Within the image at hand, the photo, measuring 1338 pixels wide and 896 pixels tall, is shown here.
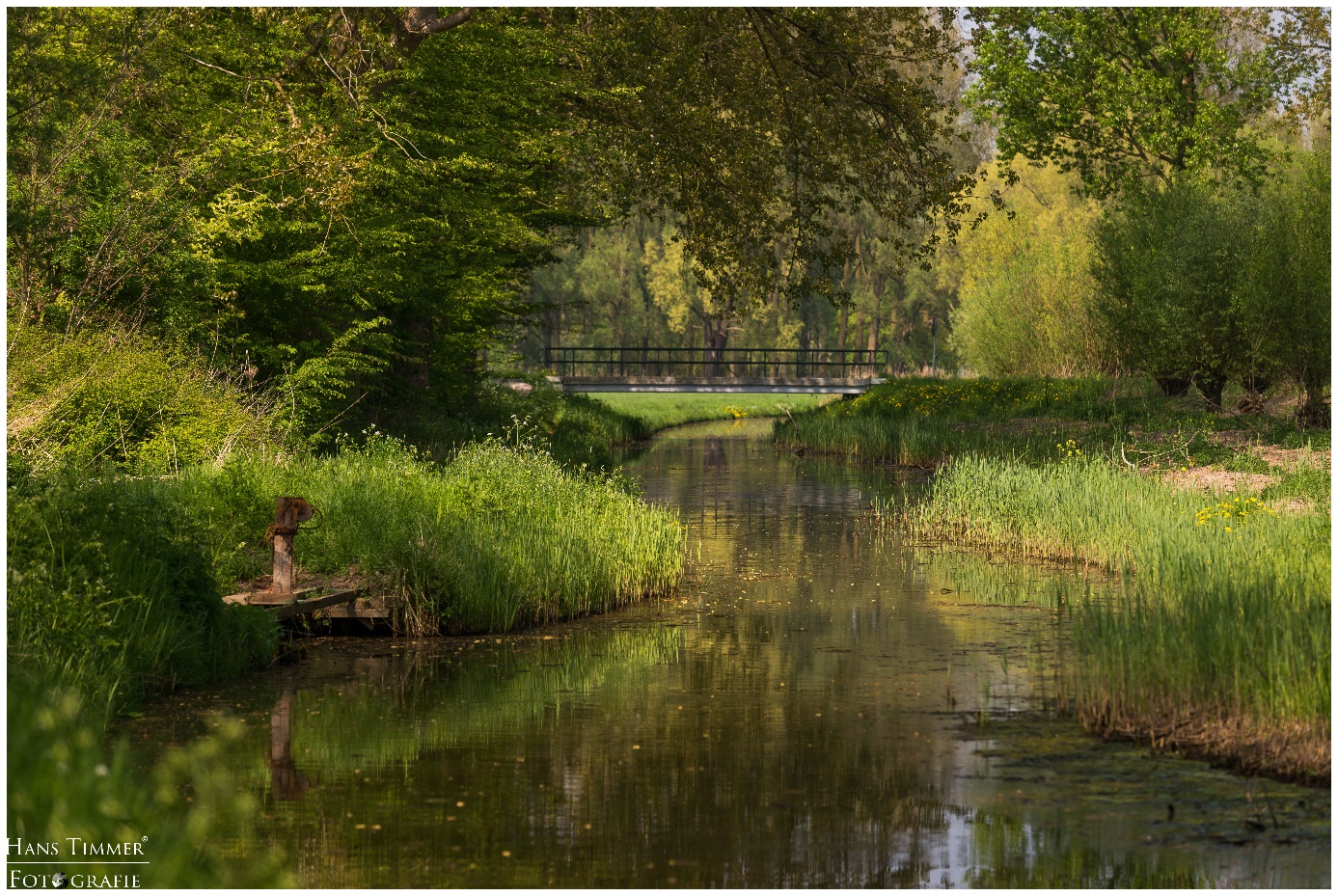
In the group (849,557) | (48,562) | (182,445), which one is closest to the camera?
(48,562)

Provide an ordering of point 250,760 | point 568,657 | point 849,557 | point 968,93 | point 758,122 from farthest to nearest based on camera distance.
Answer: point 968,93, point 758,122, point 849,557, point 568,657, point 250,760

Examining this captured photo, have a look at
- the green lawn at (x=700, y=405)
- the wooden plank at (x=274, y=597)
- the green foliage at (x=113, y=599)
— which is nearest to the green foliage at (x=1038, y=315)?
the green lawn at (x=700, y=405)

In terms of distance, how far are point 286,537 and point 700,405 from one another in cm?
5762

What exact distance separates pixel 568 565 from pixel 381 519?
1968 mm

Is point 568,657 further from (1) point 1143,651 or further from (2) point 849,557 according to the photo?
(2) point 849,557

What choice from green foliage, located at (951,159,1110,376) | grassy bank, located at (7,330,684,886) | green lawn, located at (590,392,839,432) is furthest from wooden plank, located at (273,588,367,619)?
green lawn, located at (590,392,839,432)

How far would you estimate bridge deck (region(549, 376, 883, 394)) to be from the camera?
183 feet

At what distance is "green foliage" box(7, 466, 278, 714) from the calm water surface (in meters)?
0.39

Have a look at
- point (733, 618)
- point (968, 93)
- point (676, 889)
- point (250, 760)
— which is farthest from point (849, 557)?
point (968, 93)

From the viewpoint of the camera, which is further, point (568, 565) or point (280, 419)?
point (280, 419)

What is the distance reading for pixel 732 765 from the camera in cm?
1005

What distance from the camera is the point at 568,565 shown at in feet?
51.1

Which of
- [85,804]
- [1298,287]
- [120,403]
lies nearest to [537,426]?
[120,403]

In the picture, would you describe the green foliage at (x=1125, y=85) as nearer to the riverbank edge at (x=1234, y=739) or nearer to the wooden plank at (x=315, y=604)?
the wooden plank at (x=315, y=604)
